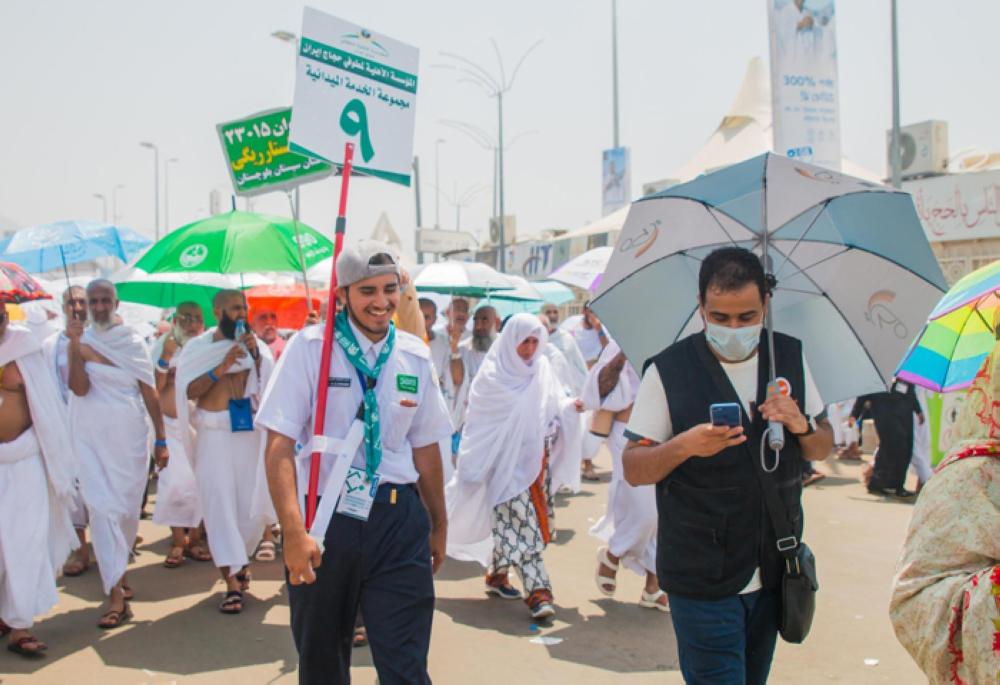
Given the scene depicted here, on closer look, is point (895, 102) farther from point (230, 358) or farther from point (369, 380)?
point (369, 380)

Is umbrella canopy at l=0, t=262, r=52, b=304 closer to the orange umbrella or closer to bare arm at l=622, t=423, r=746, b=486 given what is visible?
the orange umbrella

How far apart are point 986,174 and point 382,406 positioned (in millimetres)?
14628

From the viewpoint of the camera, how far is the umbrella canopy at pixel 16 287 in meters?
5.11

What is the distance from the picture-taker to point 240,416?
246 inches

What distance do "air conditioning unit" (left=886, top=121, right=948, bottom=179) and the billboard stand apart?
21.4 ft

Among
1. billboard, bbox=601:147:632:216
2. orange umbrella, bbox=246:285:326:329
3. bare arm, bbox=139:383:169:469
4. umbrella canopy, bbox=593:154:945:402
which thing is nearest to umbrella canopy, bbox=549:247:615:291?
orange umbrella, bbox=246:285:326:329

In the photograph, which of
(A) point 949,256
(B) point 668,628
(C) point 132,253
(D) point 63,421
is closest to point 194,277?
(C) point 132,253

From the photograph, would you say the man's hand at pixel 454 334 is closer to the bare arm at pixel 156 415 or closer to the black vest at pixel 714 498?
the bare arm at pixel 156 415

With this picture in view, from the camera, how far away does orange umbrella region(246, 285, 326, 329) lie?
9227 mm

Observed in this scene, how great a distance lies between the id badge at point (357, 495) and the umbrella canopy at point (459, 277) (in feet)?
19.8

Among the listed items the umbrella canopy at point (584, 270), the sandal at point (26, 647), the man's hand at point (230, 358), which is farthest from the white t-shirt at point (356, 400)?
the umbrella canopy at point (584, 270)

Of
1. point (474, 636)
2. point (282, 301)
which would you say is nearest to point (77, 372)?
point (474, 636)

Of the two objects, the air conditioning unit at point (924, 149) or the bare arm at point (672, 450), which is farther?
the air conditioning unit at point (924, 149)

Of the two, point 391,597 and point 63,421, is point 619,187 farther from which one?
point 391,597
